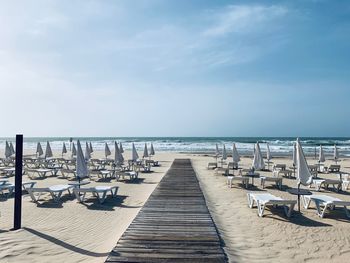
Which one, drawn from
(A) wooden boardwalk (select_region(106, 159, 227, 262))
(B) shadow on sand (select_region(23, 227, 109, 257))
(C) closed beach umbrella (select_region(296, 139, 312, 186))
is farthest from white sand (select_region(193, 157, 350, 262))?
(B) shadow on sand (select_region(23, 227, 109, 257))

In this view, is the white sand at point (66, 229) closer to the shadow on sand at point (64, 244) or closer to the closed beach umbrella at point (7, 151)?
the shadow on sand at point (64, 244)

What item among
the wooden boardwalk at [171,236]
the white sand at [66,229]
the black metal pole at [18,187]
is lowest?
the white sand at [66,229]

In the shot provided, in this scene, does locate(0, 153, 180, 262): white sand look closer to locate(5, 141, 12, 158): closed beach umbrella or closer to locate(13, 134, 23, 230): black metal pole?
locate(13, 134, 23, 230): black metal pole

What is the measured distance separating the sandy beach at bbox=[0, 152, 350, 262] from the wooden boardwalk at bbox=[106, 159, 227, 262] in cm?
34

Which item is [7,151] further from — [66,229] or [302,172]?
[302,172]

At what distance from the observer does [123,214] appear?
342 inches

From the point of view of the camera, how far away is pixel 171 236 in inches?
238

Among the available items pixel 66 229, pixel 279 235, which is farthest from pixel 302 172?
pixel 66 229

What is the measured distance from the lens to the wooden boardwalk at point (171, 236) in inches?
198

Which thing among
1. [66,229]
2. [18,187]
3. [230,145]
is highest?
[18,187]

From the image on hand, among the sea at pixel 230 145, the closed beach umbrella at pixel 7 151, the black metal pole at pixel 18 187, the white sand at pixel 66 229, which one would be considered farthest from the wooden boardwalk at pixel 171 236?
the sea at pixel 230 145

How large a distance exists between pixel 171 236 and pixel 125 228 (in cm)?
158

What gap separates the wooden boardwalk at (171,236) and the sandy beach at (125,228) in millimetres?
339

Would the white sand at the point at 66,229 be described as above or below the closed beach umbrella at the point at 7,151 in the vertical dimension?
below
